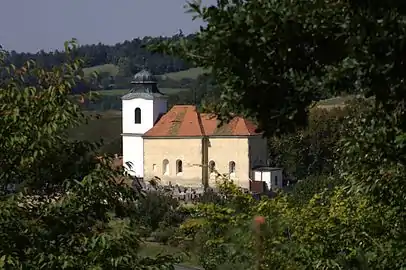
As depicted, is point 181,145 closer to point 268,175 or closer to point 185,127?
point 185,127

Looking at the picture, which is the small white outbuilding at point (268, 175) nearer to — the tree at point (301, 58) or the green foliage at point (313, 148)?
the green foliage at point (313, 148)

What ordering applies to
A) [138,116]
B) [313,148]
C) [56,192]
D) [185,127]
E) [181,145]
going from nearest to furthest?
[56,192]
[313,148]
[181,145]
[185,127]
[138,116]

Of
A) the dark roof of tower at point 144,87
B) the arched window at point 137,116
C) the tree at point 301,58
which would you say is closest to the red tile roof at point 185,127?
the arched window at point 137,116

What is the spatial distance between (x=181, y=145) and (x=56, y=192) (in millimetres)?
60063

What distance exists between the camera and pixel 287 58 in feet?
11.9

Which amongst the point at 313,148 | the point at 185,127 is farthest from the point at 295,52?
the point at 185,127

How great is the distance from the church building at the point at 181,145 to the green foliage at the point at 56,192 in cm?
5541

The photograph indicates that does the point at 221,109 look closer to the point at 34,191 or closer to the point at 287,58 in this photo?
the point at 287,58

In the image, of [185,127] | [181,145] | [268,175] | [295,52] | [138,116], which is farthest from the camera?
[138,116]

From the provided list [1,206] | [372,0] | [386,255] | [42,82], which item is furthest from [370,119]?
[42,82]

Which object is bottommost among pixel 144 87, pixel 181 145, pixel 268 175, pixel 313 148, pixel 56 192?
pixel 268 175

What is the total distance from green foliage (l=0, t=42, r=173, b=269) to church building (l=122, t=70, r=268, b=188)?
182 ft

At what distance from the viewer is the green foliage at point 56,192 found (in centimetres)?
567

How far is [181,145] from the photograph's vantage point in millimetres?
66188
